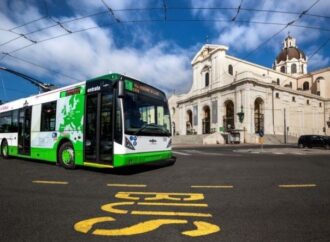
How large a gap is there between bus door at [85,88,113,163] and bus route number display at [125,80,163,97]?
0.60 meters

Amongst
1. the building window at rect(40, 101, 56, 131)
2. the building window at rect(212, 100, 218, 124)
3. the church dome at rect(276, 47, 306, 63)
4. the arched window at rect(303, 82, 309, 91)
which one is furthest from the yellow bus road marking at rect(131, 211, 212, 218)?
the church dome at rect(276, 47, 306, 63)

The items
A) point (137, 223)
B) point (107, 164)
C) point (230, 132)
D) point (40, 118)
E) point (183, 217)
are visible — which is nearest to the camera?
point (137, 223)

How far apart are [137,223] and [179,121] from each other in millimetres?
65201

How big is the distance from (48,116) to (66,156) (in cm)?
196

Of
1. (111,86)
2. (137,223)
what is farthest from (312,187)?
(111,86)

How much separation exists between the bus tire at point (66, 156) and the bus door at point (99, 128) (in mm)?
1084

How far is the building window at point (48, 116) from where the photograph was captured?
968 cm

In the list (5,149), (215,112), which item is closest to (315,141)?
(5,149)

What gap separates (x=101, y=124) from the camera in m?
7.75

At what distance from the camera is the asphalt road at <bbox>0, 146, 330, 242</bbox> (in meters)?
3.26

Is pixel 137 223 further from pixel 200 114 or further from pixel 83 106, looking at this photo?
pixel 200 114

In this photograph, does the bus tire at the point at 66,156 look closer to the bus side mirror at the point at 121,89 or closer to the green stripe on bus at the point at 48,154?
the green stripe on bus at the point at 48,154

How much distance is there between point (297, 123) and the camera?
58375 millimetres

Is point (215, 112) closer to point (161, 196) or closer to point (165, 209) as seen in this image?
point (161, 196)
